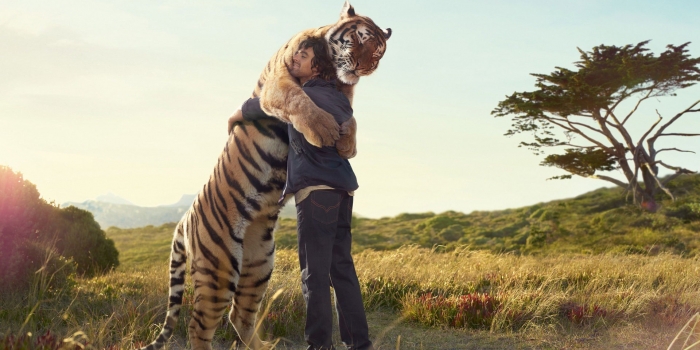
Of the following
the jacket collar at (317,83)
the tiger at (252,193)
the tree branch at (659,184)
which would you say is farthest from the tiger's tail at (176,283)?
the tree branch at (659,184)

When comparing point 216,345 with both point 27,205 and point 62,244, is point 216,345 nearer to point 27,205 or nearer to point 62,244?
point 27,205

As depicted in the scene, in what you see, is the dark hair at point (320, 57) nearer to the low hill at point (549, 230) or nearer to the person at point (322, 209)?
the person at point (322, 209)

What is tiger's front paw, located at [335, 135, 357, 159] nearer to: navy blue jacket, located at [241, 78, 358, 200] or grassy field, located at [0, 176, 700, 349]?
navy blue jacket, located at [241, 78, 358, 200]

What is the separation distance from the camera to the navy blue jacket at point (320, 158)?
3.67 m

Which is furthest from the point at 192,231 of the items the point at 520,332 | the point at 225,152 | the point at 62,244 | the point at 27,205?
the point at 62,244

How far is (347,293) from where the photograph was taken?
3975 millimetres

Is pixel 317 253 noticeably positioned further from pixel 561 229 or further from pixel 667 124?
pixel 667 124

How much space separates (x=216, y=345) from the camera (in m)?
5.55

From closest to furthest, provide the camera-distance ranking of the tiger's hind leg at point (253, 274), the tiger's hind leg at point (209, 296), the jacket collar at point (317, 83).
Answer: the jacket collar at point (317, 83) → the tiger's hind leg at point (209, 296) → the tiger's hind leg at point (253, 274)

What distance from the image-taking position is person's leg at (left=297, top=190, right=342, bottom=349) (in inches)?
144

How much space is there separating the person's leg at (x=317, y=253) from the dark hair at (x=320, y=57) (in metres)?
0.86

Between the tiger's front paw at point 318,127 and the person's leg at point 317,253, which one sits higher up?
the tiger's front paw at point 318,127

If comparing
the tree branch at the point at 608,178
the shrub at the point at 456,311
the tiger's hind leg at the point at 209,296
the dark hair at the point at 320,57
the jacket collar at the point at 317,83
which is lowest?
the shrub at the point at 456,311

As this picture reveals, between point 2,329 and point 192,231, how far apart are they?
2.80 m
